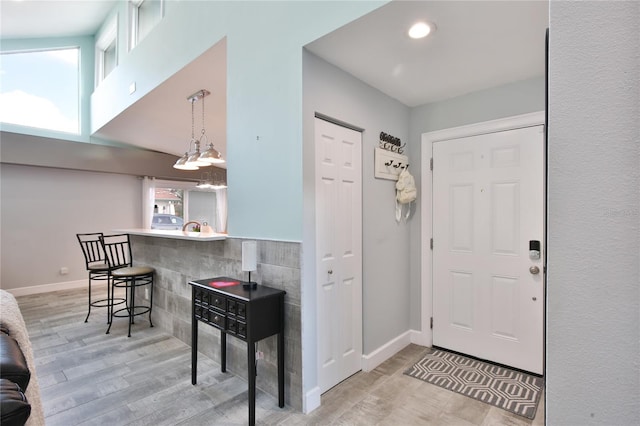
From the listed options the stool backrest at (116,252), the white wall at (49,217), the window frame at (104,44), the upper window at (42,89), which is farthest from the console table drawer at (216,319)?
the upper window at (42,89)

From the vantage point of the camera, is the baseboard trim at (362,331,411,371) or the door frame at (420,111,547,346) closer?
Answer: the baseboard trim at (362,331,411,371)

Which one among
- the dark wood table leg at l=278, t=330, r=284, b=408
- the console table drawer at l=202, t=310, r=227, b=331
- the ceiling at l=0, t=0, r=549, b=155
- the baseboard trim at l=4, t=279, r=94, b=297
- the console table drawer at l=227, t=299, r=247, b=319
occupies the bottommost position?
the baseboard trim at l=4, t=279, r=94, b=297

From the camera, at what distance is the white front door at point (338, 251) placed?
2336mm

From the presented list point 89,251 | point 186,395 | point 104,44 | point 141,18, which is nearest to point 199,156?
point 186,395

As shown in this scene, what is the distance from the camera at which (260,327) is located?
204cm

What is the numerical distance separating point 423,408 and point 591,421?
182 cm

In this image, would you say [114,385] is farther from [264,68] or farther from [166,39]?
[166,39]

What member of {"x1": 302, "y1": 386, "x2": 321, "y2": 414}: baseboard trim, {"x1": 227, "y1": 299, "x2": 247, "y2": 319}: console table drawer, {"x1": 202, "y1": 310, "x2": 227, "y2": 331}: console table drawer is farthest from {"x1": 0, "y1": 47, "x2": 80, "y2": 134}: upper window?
{"x1": 302, "y1": 386, "x2": 321, "y2": 414}: baseboard trim

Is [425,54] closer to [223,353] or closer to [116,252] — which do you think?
[223,353]

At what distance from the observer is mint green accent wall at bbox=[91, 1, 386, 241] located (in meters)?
2.11

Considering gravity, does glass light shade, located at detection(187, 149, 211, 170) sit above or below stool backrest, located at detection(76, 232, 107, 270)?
above

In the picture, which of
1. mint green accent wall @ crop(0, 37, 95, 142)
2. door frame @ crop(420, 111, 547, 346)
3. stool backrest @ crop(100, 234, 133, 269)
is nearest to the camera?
door frame @ crop(420, 111, 547, 346)

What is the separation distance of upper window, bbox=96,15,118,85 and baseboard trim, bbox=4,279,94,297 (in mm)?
3701

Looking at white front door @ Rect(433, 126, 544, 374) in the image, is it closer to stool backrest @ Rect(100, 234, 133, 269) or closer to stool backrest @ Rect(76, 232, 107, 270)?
stool backrest @ Rect(100, 234, 133, 269)
